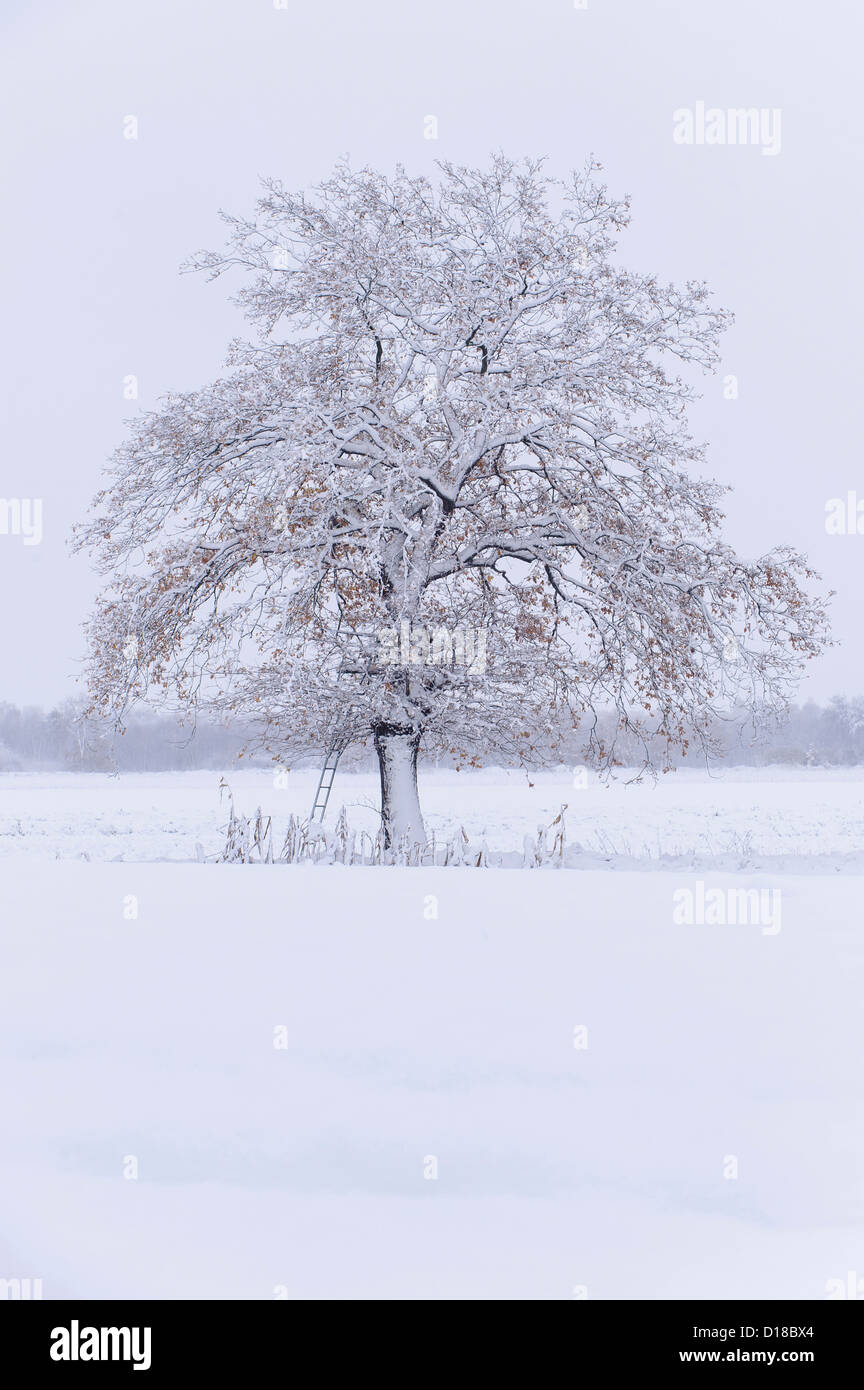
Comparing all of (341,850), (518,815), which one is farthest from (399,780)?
(518,815)

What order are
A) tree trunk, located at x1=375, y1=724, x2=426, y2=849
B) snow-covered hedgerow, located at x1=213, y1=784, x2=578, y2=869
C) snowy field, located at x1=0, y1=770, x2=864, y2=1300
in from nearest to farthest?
snowy field, located at x1=0, y1=770, x2=864, y2=1300 < snow-covered hedgerow, located at x1=213, y1=784, x2=578, y2=869 < tree trunk, located at x1=375, y1=724, x2=426, y2=849

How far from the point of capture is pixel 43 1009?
7094 mm

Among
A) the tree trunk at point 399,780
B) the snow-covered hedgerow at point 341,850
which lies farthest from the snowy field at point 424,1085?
the tree trunk at point 399,780

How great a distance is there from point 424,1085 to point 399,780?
8858mm

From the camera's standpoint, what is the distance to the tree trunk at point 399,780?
14.8 meters

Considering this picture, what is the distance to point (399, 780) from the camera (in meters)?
14.9

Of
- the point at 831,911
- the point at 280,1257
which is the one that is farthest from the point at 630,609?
the point at 280,1257

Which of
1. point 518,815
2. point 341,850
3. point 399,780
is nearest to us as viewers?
point 341,850

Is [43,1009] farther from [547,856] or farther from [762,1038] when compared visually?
[547,856]

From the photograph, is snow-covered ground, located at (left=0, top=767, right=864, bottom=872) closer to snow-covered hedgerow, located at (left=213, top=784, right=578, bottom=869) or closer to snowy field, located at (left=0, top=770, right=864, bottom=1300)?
snow-covered hedgerow, located at (left=213, top=784, right=578, bottom=869)

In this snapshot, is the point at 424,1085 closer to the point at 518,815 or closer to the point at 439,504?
the point at 439,504

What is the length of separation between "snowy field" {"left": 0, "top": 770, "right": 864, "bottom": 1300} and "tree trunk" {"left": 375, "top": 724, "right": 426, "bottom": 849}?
4.71 meters

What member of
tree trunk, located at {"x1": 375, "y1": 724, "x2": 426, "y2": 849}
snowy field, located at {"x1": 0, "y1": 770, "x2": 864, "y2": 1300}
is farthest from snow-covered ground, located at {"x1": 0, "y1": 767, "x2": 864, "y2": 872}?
snowy field, located at {"x1": 0, "y1": 770, "x2": 864, "y2": 1300}

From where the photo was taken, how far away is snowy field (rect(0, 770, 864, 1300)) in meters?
4.73
